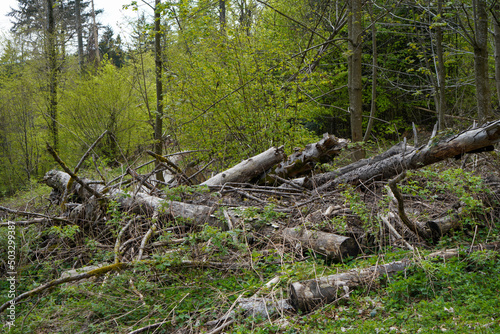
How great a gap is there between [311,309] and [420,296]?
967 mm

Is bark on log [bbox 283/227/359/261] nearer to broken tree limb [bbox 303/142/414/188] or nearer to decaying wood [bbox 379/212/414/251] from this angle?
decaying wood [bbox 379/212/414/251]

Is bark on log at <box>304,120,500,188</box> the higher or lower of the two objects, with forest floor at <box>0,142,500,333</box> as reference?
higher

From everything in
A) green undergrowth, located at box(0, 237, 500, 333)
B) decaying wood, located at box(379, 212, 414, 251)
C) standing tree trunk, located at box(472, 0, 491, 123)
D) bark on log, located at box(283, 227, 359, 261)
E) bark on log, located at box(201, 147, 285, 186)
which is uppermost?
standing tree trunk, located at box(472, 0, 491, 123)

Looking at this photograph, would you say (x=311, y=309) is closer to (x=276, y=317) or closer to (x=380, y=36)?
(x=276, y=317)

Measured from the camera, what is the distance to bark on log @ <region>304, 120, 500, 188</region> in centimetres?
476

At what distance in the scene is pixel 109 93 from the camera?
1492cm

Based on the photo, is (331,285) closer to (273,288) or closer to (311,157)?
(273,288)

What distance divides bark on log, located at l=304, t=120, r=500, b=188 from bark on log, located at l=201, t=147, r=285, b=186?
3.25ft

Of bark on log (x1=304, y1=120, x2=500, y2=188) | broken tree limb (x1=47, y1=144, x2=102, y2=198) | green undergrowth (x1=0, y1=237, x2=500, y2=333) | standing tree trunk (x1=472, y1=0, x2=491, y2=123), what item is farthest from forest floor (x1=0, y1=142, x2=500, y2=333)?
standing tree trunk (x1=472, y1=0, x2=491, y2=123)

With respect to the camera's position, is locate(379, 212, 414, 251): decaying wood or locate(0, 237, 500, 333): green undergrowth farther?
locate(379, 212, 414, 251): decaying wood

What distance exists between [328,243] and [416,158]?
209 centimetres

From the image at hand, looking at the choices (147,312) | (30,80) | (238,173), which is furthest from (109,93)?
(147,312)

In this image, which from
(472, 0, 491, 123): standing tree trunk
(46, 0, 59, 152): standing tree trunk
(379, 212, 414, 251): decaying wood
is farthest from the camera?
(46, 0, 59, 152): standing tree trunk

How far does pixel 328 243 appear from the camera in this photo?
441 cm
